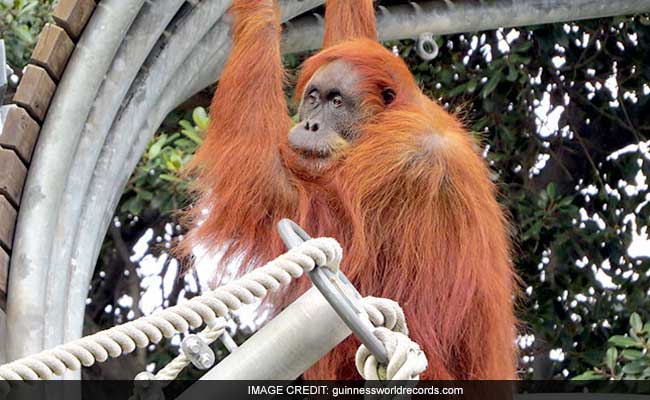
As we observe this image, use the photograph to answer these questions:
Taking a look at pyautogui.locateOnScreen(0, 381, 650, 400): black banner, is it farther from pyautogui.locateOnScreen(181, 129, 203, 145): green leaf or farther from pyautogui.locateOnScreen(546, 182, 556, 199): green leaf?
pyautogui.locateOnScreen(181, 129, 203, 145): green leaf

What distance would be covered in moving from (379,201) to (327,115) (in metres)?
0.44

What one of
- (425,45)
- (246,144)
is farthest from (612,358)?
(246,144)

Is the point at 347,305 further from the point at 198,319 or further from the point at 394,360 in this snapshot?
the point at 198,319

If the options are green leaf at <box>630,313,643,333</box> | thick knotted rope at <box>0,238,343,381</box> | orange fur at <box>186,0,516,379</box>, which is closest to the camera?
thick knotted rope at <box>0,238,343,381</box>

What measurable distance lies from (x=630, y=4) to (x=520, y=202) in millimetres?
1594

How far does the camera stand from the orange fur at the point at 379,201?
4.34 meters

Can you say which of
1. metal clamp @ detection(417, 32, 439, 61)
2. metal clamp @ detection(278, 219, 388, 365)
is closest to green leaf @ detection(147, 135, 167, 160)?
metal clamp @ detection(417, 32, 439, 61)

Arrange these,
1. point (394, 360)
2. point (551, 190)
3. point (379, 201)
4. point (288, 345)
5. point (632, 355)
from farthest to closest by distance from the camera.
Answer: point (551, 190) < point (632, 355) < point (379, 201) < point (288, 345) < point (394, 360)

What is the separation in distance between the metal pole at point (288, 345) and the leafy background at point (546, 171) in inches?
176

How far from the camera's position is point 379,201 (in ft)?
14.4

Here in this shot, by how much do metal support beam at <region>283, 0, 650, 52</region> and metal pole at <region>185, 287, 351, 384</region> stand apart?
318cm

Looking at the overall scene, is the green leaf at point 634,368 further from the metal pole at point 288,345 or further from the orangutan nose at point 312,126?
the metal pole at point 288,345

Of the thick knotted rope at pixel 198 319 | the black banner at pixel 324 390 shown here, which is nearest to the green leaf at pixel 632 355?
the black banner at pixel 324 390

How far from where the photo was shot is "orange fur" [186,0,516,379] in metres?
4.34
